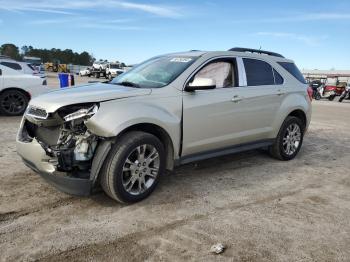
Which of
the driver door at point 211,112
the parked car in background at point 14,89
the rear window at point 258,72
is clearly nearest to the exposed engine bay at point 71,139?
the driver door at point 211,112

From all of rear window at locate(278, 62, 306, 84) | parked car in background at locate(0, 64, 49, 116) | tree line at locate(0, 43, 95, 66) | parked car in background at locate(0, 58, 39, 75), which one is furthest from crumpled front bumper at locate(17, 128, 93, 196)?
tree line at locate(0, 43, 95, 66)

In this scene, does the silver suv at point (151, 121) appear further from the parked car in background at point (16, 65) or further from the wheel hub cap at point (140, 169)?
the parked car in background at point (16, 65)

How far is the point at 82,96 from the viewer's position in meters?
3.98

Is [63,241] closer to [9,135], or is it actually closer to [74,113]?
[74,113]

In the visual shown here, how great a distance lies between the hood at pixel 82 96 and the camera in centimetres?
391

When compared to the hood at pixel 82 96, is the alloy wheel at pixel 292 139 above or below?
below

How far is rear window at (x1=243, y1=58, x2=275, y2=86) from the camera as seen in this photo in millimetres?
5598

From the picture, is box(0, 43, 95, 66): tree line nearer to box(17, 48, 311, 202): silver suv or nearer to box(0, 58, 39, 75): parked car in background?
box(0, 58, 39, 75): parked car in background

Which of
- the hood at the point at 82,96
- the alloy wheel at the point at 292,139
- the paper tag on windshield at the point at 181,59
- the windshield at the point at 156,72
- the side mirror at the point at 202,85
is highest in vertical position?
the paper tag on windshield at the point at 181,59

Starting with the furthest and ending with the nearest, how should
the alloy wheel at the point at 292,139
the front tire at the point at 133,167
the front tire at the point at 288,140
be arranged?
the alloy wheel at the point at 292,139
the front tire at the point at 288,140
the front tire at the point at 133,167

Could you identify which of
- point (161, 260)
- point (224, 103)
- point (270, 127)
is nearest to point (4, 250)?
point (161, 260)

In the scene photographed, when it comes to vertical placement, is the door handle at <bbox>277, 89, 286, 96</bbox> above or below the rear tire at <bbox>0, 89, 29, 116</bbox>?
above

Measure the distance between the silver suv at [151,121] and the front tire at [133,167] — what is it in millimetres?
11

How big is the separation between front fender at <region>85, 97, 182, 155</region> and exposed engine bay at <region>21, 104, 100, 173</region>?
4.9 inches
